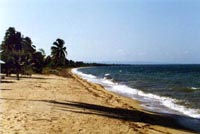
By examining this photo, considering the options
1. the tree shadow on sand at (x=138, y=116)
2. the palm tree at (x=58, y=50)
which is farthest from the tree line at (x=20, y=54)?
the tree shadow on sand at (x=138, y=116)

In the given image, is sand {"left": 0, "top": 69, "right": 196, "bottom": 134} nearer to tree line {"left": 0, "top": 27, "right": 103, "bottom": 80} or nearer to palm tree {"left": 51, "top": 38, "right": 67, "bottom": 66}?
tree line {"left": 0, "top": 27, "right": 103, "bottom": 80}

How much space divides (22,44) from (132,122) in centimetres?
5576

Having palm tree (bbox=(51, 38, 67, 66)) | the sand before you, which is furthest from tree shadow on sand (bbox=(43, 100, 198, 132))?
palm tree (bbox=(51, 38, 67, 66))

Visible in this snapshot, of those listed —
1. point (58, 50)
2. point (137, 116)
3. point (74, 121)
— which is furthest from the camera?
point (58, 50)

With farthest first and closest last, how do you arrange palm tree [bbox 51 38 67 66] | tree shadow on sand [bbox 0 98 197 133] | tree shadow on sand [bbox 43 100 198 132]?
1. palm tree [bbox 51 38 67 66]
2. tree shadow on sand [bbox 43 100 198 132]
3. tree shadow on sand [bbox 0 98 197 133]

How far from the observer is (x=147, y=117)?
16.7m

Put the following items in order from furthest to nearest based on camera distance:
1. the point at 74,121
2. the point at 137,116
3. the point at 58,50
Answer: the point at 58,50 < the point at 137,116 < the point at 74,121

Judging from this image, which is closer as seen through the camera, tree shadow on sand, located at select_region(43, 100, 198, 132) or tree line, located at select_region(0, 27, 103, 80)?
tree shadow on sand, located at select_region(43, 100, 198, 132)

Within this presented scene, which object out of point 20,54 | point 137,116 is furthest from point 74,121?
point 20,54

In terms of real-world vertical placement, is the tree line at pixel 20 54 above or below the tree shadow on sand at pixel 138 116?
above

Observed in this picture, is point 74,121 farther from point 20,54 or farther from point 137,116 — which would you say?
point 20,54

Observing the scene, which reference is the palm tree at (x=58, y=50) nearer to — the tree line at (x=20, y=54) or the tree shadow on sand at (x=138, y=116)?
the tree line at (x=20, y=54)

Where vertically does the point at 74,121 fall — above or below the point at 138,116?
above

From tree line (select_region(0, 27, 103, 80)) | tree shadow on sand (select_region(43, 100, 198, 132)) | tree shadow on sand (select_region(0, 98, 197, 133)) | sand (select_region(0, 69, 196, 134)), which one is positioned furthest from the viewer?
tree line (select_region(0, 27, 103, 80))
